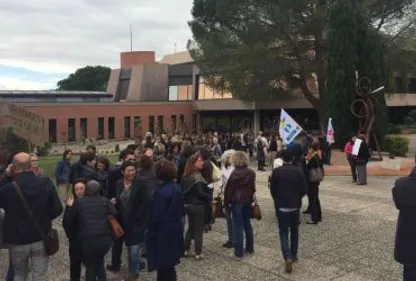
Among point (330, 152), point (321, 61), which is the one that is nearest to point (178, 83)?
point (321, 61)

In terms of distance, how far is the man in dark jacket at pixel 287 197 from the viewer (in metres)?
6.54

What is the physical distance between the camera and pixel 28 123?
1045cm

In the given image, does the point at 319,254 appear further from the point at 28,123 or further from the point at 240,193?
the point at 28,123

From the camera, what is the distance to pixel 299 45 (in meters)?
29.6

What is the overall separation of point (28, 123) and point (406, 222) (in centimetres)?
840

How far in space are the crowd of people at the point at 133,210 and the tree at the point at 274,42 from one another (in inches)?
838

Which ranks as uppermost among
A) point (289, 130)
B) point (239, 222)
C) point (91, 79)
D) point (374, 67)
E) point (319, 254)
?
point (91, 79)

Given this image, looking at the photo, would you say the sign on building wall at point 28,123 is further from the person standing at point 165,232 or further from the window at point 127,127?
the window at point 127,127

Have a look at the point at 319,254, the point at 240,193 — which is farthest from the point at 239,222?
the point at 319,254

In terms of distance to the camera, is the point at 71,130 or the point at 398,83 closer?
the point at 398,83

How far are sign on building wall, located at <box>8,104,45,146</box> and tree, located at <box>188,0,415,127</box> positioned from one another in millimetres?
19772

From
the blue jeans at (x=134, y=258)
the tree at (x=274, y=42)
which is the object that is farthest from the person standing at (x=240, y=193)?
the tree at (x=274, y=42)

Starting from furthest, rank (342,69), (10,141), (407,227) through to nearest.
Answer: (10,141) → (342,69) → (407,227)

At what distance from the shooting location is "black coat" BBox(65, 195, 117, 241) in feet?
17.0
